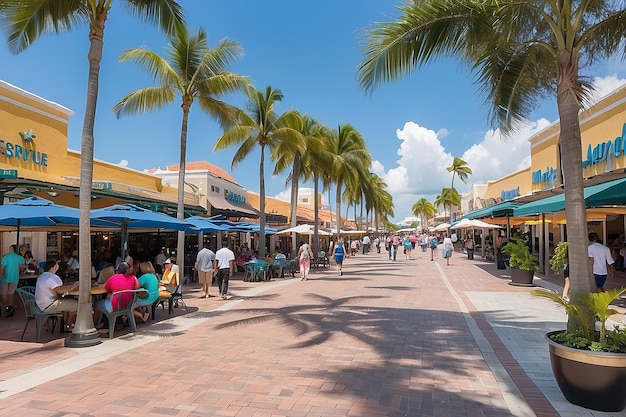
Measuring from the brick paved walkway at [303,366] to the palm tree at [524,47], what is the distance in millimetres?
1792

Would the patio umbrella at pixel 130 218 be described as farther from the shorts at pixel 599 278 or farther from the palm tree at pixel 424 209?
the palm tree at pixel 424 209

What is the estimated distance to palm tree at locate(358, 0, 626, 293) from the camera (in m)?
5.38

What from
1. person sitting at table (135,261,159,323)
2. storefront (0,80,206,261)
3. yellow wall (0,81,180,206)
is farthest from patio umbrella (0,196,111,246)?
yellow wall (0,81,180,206)

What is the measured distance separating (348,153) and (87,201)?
2494 cm

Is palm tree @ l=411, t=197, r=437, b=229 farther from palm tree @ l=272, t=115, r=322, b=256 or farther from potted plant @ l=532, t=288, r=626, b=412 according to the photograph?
potted plant @ l=532, t=288, r=626, b=412

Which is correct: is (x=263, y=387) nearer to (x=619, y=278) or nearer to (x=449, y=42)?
(x=449, y=42)

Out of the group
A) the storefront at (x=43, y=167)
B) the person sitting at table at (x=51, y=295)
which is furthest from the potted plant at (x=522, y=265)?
the storefront at (x=43, y=167)

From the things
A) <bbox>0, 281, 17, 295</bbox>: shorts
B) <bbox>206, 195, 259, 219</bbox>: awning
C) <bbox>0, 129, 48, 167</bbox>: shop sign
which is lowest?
<bbox>0, 281, 17, 295</bbox>: shorts

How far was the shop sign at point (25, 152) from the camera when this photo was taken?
43.6 feet

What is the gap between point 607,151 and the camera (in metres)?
15.5

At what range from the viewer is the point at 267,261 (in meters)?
18.8

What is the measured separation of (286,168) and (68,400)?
21307 millimetres

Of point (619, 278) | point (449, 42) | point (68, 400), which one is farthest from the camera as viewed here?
point (619, 278)

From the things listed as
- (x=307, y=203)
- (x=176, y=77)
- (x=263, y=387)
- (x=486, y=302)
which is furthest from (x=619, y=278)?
(x=307, y=203)
